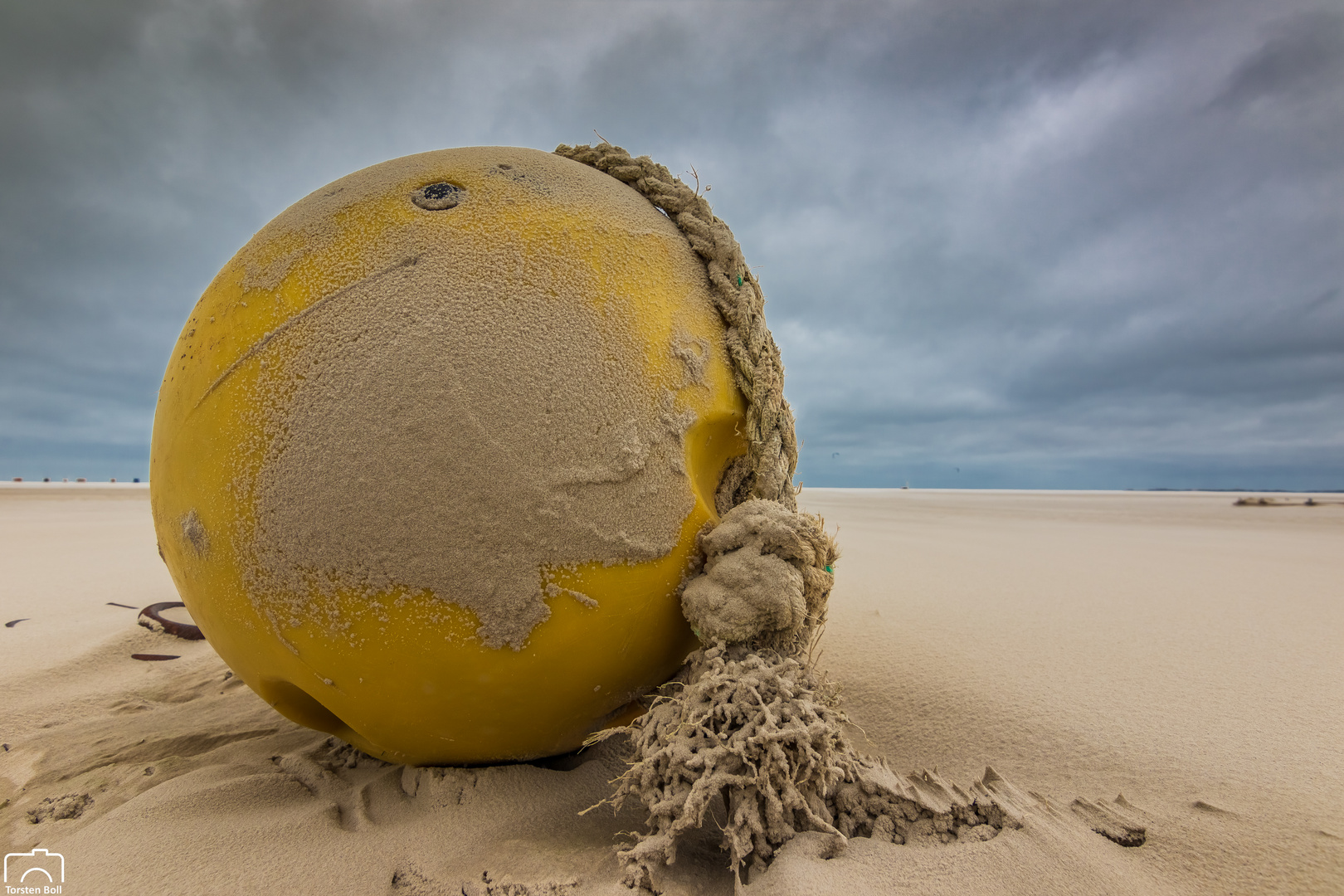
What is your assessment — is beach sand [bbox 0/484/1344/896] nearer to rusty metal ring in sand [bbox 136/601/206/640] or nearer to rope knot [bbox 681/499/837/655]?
rusty metal ring in sand [bbox 136/601/206/640]

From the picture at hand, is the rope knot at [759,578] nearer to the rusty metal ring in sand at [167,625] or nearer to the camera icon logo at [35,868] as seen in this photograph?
the camera icon logo at [35,868]

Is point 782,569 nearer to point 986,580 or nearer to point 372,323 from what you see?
point 372,323

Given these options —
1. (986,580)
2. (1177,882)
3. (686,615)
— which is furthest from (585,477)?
(986,580)

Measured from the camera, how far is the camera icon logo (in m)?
1.47

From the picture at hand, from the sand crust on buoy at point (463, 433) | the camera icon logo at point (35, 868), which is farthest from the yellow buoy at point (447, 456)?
the camera icon logo at point (35, 868)

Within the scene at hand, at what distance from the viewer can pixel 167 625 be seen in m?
3.62

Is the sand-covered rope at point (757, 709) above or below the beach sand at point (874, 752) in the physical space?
above

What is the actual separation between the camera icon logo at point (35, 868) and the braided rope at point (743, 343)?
5.79 feet

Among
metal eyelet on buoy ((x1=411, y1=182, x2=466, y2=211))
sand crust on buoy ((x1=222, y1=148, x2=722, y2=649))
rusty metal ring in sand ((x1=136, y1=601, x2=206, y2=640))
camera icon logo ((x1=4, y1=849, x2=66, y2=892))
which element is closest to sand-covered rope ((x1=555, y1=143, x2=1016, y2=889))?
sand crust on buoy ((x1=222, y1=148, x2=722, y2=649))

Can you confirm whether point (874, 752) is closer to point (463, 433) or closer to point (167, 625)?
point (463, 433)

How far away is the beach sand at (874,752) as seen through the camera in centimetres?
140

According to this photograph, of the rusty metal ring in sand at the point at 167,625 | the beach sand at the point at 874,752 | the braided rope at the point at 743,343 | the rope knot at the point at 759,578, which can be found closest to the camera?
the beach sand at the point at 874,752

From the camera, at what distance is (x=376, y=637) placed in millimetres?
1502

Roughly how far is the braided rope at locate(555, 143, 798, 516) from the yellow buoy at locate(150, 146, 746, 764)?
10 centimetres
